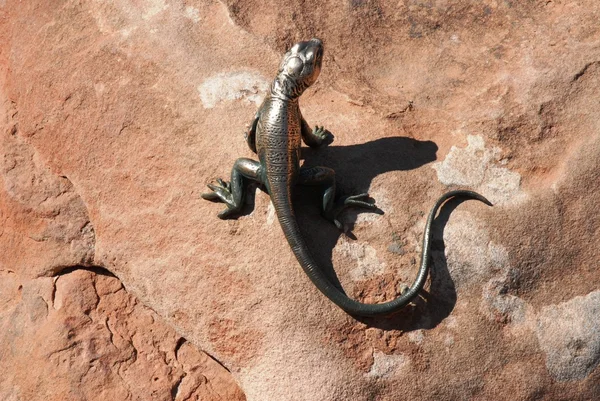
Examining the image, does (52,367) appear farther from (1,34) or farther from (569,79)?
(569,79)

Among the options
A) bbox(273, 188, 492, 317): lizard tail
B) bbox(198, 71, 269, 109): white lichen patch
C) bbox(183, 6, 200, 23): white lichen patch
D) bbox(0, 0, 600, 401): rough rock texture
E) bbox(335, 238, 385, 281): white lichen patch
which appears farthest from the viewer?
bbox(183, 6, 200, 23): white lichen patch

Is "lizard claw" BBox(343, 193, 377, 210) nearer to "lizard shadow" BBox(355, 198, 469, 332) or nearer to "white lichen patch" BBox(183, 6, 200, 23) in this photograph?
"lizard shadow" BBox(355, 198, 469, 332)

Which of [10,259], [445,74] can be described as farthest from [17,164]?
[445,74]

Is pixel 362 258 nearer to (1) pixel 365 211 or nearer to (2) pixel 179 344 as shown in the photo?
(1) pixel 365 211

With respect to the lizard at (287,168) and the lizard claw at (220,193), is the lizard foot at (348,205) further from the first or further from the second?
the lizard claw at (220,193)

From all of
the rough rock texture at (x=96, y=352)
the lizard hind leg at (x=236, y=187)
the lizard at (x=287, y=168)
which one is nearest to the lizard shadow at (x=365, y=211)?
the lizard at (x=287, y=168)

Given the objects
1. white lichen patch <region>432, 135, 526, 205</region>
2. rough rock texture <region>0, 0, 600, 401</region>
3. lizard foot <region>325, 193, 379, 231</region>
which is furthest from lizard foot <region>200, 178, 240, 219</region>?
white lichen patch <region>432, 135, 526, 205</region>
